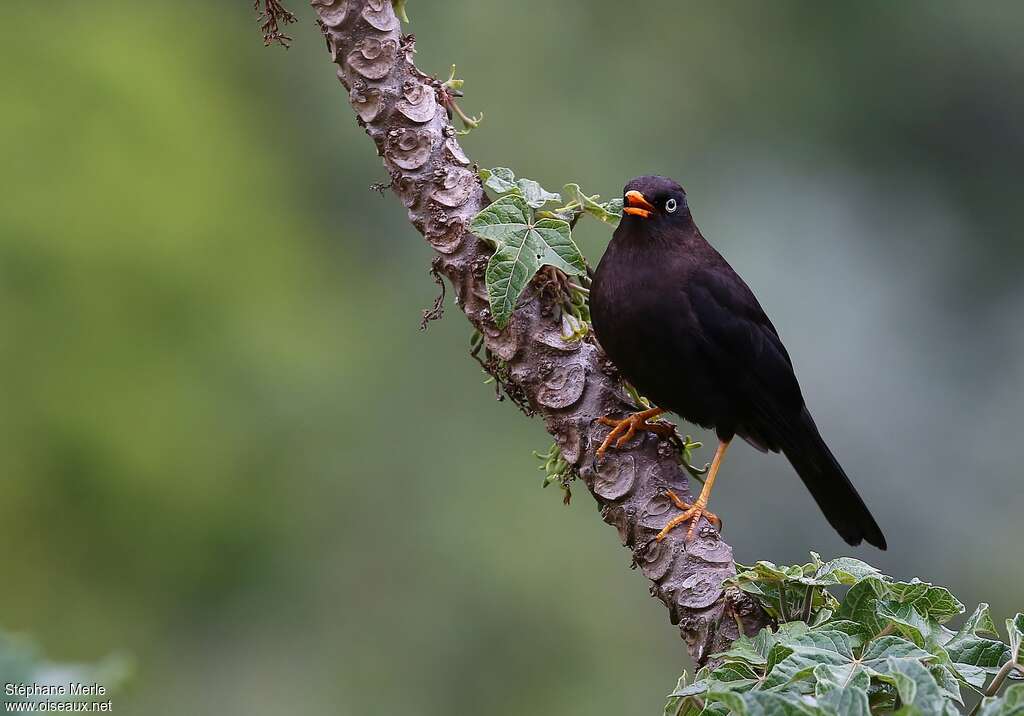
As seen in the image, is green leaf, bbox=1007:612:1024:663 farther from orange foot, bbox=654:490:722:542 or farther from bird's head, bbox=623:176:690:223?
bird's head, bbox=623:176:690:223

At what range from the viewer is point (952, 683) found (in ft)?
6.98

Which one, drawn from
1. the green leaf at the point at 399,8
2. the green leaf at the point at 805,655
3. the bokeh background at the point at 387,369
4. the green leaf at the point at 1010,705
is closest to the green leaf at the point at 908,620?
the green leaf at the point at 805,655

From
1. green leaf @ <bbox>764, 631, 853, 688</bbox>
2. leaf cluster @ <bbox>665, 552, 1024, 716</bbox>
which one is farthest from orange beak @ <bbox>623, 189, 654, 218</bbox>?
green leaf @ <bbox>764, 631, 853, 688</bbox>

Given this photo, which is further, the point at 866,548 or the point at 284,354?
the point at 284,354

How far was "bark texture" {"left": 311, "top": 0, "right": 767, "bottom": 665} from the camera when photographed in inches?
121

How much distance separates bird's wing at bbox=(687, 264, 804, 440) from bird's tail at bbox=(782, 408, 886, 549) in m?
0.08

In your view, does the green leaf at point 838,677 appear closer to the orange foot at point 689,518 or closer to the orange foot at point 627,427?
the orange foot at point 689,518

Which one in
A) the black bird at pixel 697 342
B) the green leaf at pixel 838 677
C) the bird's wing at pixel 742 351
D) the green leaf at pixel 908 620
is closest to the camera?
the green leaf at pixel 838 677

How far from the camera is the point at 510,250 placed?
3.03 metres

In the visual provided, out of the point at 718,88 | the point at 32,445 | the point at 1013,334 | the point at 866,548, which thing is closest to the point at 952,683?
the point at 866,548

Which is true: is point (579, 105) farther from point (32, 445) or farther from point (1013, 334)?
point (32, 445)

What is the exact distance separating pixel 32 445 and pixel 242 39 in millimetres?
6173

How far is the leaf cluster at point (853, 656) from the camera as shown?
76.4 inches

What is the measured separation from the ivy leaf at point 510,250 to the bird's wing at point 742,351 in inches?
32.9
